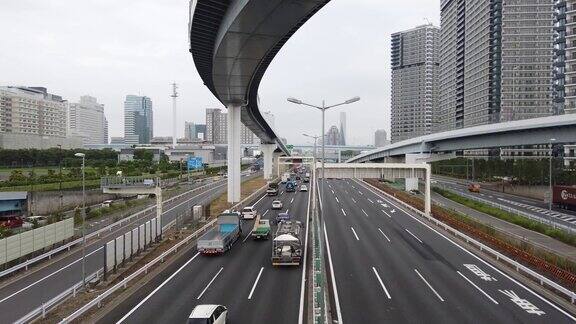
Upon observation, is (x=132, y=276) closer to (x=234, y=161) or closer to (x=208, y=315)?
(x=208, y=315)

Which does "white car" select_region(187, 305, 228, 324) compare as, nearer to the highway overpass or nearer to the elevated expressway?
the elevated expressway

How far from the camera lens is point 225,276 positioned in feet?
83.3

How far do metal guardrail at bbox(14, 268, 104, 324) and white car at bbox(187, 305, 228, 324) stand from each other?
7082 millimetres

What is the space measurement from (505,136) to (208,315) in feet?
176

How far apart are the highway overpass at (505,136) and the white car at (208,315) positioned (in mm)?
44103

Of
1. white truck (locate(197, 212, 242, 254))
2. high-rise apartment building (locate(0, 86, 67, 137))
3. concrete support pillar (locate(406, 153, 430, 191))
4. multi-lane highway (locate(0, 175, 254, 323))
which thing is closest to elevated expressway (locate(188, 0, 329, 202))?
white truck (locate(197, 212, 242, 254))

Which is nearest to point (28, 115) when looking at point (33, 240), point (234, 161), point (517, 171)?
point (234, 161)

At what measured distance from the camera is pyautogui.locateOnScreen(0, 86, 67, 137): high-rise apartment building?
155625mm

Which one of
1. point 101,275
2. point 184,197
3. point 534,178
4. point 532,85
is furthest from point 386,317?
point 532,85

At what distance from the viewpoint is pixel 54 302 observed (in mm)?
19812

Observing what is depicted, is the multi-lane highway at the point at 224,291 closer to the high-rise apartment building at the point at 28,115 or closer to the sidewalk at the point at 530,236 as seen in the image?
the sidewalk at the point at 530,236

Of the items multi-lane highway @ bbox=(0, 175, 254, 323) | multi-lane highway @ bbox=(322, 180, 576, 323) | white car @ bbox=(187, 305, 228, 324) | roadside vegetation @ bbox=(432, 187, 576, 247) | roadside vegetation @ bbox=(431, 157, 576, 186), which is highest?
roadside vegetation @ bbox=(431, 157, 576, 186)

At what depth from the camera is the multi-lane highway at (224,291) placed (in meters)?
18.8

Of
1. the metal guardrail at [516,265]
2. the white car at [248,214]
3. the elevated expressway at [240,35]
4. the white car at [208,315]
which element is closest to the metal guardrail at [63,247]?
the white car at [248,214]
